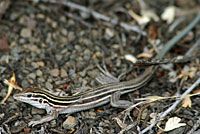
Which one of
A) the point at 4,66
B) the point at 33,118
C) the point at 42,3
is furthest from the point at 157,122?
the point at 42,3

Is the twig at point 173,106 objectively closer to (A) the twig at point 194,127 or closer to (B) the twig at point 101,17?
(A) the twig at point 194,127

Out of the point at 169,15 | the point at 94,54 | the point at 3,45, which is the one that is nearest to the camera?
the point at 3,45

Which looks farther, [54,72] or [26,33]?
[26,33]

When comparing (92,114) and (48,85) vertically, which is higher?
(48,85)

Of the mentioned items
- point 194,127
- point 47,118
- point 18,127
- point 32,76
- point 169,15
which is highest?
point 169,15

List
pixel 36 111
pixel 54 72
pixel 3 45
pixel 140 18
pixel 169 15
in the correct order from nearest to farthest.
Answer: pixel 36 111 < pixel 54 72 < pixel 3 45 < pixel 140 18 < pixel 169 15

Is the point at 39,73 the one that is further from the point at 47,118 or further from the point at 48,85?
the point at 47,118

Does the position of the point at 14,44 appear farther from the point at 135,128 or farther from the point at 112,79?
the point at 135,128

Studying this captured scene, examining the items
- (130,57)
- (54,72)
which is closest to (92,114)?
(54,72)
